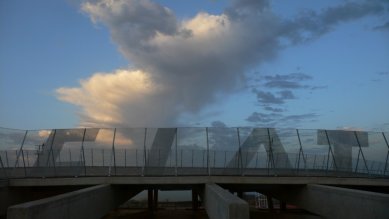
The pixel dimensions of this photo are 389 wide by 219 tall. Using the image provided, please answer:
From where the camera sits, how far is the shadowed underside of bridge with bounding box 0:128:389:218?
26484 mm

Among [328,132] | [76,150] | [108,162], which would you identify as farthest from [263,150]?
[76,150]

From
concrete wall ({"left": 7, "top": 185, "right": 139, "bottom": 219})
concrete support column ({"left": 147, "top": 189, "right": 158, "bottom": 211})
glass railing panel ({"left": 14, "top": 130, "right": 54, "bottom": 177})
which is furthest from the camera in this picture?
concrete support column ({"left": 147, "top": 189, "right": 158, "bottom": 211})

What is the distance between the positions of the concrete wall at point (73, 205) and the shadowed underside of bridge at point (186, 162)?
1.29 meters

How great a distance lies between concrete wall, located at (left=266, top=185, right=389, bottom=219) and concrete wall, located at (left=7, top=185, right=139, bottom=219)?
11664 millimetres

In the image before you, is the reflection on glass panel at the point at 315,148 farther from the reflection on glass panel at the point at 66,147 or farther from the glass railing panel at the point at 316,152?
the reflection on glass panel at the point at 66,147

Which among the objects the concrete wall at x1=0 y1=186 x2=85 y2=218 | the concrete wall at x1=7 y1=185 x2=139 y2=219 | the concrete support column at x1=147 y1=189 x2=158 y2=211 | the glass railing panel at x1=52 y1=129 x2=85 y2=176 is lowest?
the concrete support column at x1=147 y1=189 x2=158 y2=211

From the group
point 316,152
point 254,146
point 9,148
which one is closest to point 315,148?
point 316,152

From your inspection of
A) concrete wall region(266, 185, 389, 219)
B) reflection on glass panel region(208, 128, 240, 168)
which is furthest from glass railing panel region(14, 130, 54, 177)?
concrete wall region(266, 185, 389, 219)

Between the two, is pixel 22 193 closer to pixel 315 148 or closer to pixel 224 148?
pixel 224 148

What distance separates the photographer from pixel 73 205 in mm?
16688

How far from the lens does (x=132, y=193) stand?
30969 millimetres

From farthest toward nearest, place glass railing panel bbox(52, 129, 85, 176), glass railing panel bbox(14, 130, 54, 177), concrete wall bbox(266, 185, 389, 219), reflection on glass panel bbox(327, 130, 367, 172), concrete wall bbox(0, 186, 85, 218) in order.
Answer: reflection on glass panel bbox(327, 130, 367, 172) < glass railing panel bbox(14, 130, 54, 177) < glass railing panel bbox(52, 129, 85, 176) < concrete wall bbox(0, 186, 85, 218) < concrete wall bbox(266, 185, 389, 219)

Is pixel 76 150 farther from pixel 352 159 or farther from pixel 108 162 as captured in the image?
pixel 352 159

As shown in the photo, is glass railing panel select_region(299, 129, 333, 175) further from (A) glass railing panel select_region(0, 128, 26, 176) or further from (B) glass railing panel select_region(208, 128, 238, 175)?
(A) glass railing panel select_region(0, 128, 26, 176)
